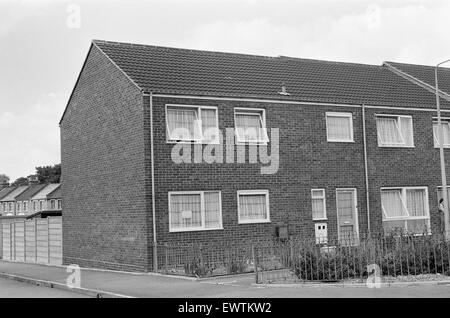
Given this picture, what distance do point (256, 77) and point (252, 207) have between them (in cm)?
529

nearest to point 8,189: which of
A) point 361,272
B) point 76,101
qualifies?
point 76,101

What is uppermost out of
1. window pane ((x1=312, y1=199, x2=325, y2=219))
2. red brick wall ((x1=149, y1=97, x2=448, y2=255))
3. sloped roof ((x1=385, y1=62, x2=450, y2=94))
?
sloped roof ((x1=385, y1=62, x2=450, y2=94))

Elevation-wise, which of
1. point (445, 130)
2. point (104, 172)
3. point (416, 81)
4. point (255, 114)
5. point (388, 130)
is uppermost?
point (416, 81)

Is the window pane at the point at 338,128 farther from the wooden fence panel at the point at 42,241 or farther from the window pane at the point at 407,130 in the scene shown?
the wooden fence panel at the point at 42,241

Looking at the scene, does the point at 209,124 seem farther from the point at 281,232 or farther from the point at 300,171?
the point at 281,232

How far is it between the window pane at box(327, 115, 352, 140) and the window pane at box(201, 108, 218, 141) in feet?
15.9

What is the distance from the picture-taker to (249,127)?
896 inches

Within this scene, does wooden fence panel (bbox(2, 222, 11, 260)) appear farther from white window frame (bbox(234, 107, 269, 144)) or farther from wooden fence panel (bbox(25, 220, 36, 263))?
white window frame (bbox(234, 107, 269, 144))

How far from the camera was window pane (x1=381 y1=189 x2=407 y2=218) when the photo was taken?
25028 mm

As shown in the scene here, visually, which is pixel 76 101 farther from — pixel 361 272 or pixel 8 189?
pixel 8 189

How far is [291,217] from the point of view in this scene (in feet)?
74.9

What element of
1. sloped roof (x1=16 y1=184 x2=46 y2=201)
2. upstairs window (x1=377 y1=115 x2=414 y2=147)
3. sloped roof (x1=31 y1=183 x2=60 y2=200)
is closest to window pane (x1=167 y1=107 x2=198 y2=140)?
upstairs window (x1=377 y1=115 x2=414 y2=147)

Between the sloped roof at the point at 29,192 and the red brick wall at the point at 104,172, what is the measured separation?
59718 mm

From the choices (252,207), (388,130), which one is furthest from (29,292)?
(388,130)
